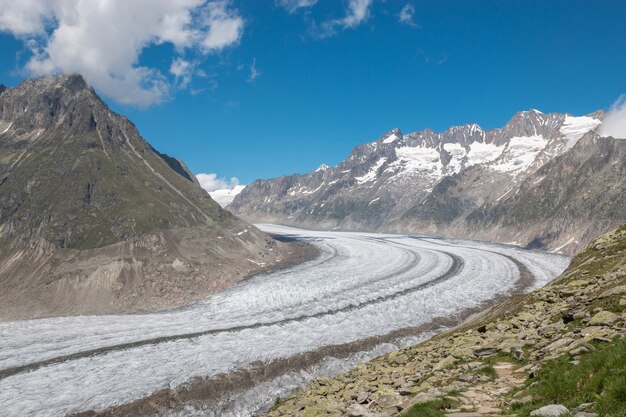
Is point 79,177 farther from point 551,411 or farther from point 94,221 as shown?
point 551,411

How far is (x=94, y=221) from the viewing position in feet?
360

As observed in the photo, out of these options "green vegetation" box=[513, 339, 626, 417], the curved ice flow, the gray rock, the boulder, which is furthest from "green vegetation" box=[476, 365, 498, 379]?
the curved ice flow

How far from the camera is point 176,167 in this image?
198625mm

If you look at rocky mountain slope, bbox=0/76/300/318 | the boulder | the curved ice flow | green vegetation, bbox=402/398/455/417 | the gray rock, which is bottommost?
the curved ice flow

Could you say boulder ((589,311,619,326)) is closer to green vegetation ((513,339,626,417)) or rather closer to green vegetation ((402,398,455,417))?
green vegetation ((513,339,626,417))

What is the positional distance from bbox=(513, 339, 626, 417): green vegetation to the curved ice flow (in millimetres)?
38768

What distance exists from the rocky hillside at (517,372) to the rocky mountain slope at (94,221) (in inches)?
2553

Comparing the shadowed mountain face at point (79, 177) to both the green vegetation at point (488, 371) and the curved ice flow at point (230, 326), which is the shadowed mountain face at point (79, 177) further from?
the green vegetation at point (488, 371)

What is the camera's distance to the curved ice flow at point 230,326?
43.4m

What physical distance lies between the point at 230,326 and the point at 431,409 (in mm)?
49919

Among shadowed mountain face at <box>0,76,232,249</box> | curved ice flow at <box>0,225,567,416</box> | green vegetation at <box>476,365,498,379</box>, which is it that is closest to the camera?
green vegetation at <box>476,365,498,379</box>

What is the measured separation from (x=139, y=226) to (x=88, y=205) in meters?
19.5

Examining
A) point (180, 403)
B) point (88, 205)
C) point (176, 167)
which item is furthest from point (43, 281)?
point (176, 167)

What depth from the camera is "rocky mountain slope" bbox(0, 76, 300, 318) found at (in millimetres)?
86000
